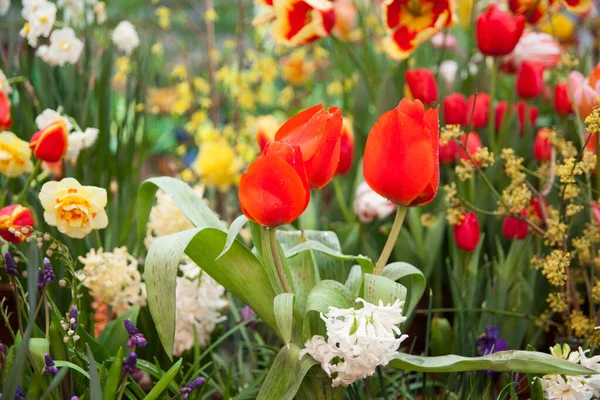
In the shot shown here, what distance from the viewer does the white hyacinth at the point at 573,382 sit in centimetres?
60

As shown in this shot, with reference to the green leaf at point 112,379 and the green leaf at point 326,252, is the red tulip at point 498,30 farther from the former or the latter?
the green leaf at point 112,379

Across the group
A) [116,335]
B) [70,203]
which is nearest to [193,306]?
[116,335]

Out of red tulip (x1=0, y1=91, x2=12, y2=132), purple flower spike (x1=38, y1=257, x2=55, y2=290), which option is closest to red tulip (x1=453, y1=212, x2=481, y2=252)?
purple flower spike (x1=38, y1=257, x2=55, y2=290)

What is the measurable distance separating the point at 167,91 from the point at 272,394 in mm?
1915

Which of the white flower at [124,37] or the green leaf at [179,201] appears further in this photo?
the white flower at [124,37]

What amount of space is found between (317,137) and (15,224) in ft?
1.04

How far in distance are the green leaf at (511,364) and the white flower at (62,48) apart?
27.0 inches

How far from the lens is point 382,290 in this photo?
59 centimetres

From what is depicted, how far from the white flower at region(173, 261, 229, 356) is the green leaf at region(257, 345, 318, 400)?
0.22 metres

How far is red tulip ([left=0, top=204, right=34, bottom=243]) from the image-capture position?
25.8 inches

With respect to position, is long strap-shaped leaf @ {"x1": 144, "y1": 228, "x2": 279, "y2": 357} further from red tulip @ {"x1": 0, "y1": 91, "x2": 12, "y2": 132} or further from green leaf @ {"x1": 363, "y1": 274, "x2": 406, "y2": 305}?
red tulip @ {"x1": 0, "y1": 91, "x2": 12, "y2": 132}

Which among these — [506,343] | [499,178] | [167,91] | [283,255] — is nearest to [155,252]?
[283,255]

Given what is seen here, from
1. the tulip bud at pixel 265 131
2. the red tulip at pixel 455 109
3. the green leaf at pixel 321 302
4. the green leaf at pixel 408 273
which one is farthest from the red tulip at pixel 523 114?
the green leaf at pixel 321 302

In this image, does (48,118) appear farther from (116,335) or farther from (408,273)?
(408,273)
